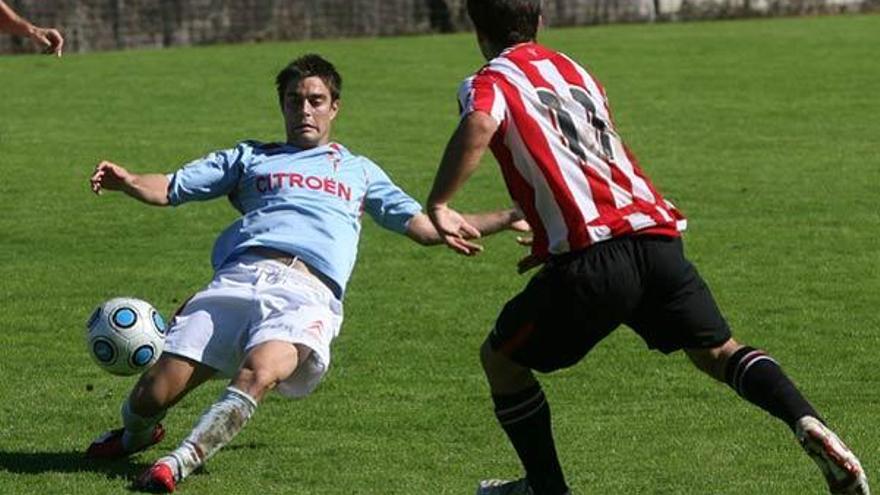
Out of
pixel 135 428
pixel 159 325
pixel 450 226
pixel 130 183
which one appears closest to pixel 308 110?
pixel 130 183

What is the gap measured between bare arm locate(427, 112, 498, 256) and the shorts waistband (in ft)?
4.29

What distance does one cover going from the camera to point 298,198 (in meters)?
8.18

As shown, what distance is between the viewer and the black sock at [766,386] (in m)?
6.96

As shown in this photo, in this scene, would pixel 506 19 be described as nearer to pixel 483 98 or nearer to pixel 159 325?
pixel 483 98

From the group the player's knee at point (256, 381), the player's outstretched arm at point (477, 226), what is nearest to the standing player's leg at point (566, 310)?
the player's outstretched arm at point (477, 226)

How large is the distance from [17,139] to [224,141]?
1.88 metres

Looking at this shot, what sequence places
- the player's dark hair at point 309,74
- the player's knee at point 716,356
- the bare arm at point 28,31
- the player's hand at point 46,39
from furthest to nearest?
the player's hand at point 46,39, the bare arm at point 28,31, the player's dark hair at point 309,74, the player's knee at point 716,356

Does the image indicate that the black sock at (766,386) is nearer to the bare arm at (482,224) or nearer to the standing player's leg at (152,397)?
the bare arm at (482,224)

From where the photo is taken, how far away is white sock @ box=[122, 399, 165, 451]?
7.91 meters

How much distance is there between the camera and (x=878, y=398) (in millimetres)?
9062

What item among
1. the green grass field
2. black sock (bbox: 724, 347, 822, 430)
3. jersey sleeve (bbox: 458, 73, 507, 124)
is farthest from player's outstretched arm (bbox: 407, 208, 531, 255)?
black sock (bbox: 724, 347, 822, 430)

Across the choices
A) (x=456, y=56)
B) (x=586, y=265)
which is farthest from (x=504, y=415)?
(x=456, y=56)

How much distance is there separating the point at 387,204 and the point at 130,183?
3.50ft

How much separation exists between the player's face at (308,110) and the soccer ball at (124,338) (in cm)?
96
